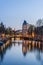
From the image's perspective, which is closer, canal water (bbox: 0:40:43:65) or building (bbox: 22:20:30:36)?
canal water (bbox: 0:40:43:65)

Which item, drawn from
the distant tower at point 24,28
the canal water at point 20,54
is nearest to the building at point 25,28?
the distant tower at point 24,28

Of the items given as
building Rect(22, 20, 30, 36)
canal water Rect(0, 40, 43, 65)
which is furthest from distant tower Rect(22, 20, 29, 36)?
canal water Rect(0, 40, 43, 65)

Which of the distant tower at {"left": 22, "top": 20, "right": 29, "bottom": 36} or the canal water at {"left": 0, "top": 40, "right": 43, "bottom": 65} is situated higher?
the distant tower at {"left": 22, "top": 20, "right": 29, "bottom": 36}

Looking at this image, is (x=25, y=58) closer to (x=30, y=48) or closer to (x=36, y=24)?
(x=30, y=48)

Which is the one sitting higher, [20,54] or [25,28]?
[25,28]

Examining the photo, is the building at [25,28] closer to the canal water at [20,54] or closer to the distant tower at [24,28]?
the distant tower at [24,28]

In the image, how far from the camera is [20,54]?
9.37 feet

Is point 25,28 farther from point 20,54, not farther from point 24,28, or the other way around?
point 20,54

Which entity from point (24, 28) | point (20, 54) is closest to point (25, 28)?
point (24, 28)

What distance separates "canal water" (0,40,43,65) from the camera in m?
2.76

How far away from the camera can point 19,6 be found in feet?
9.50

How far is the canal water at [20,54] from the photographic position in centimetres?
276

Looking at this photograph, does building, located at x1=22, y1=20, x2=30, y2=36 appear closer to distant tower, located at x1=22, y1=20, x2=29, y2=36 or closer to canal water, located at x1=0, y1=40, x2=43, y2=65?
distant tower, located at x1=22, y1=20, x2=29, y2=36

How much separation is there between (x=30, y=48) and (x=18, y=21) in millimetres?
464
